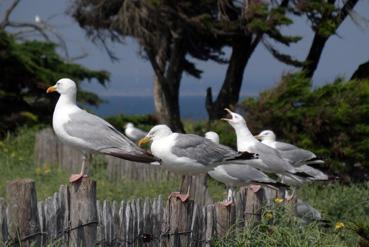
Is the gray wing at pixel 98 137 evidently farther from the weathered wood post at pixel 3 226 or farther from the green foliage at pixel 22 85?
the green foliage at pixel 22 85

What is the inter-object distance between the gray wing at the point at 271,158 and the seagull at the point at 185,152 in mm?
1906

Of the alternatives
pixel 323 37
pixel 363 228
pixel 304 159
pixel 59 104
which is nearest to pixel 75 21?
pixel 323 37

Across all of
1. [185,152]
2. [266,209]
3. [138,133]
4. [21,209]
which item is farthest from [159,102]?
[21,209]

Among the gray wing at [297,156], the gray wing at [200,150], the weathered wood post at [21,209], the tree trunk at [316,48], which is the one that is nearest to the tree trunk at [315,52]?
the tree trunk at [316,48]

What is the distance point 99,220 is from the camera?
6184 mm

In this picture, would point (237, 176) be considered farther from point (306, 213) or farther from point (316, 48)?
point (316, 48)

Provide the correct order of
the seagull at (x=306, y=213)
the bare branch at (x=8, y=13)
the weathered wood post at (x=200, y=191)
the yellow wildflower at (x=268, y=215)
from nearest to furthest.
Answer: the yellow wildflower at (x=268, y=215), the seagull at (x=306, y=213), the weathered wood post at (x=200, y=191), the bare branch at (x=8, y=13)

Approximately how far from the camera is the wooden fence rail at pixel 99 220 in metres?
5.59

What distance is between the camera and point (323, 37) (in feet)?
62.9

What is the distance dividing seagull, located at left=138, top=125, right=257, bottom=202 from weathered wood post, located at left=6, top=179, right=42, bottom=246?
1.47 metres

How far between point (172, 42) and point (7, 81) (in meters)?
4.75

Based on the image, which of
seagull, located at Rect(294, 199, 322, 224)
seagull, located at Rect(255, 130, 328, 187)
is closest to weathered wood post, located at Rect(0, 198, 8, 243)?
seagull, located at Rect(294, 199, 322, 224)

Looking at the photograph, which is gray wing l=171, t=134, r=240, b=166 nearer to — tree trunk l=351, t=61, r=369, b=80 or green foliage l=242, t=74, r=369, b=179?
green foliage l=242, t=74, r=369, b=179

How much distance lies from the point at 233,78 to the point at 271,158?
39.7ft
